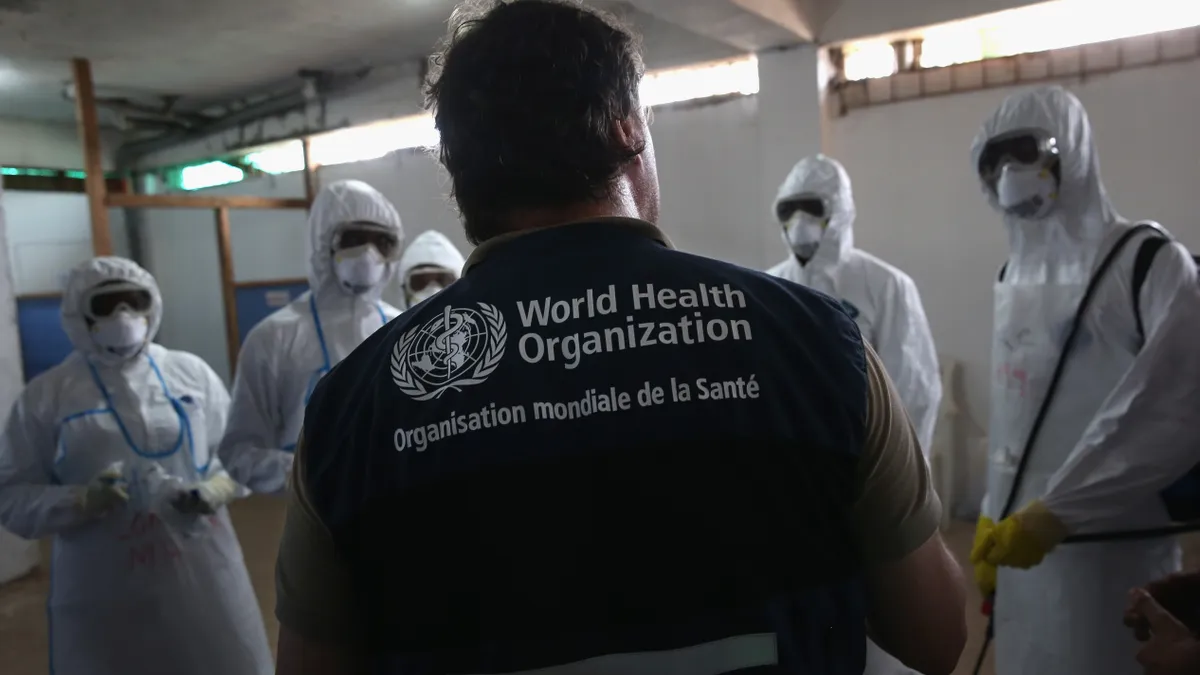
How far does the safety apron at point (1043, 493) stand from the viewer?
65.0 inches

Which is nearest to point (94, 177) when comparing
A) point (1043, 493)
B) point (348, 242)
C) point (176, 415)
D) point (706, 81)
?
point (176, 415)

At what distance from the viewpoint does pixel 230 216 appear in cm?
685

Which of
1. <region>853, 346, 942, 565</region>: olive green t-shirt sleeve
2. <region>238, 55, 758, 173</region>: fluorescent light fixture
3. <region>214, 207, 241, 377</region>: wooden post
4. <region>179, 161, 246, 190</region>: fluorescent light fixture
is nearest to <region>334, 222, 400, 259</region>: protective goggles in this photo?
<region>853, 346, 942, 565</region>: olive green t-shirt sleeve

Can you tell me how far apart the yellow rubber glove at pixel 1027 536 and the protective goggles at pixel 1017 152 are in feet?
2.82

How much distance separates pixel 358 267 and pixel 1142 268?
1.92m

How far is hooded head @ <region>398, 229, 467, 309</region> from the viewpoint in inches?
144

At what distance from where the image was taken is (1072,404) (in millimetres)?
1765

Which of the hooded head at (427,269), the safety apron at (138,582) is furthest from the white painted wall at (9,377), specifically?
the safety apron at (138,582)

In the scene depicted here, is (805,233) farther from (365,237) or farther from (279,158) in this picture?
(279,158)

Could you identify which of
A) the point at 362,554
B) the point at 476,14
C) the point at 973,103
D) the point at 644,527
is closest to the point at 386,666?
the point at 362,554

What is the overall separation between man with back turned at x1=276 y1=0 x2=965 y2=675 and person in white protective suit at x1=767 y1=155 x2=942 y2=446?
1.89 meters

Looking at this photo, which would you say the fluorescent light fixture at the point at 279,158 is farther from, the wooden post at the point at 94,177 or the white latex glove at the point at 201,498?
the white latex glove at the point at 201,498

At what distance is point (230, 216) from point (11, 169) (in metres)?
A: 1.63

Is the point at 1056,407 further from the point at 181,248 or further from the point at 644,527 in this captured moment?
the point at 181,248
